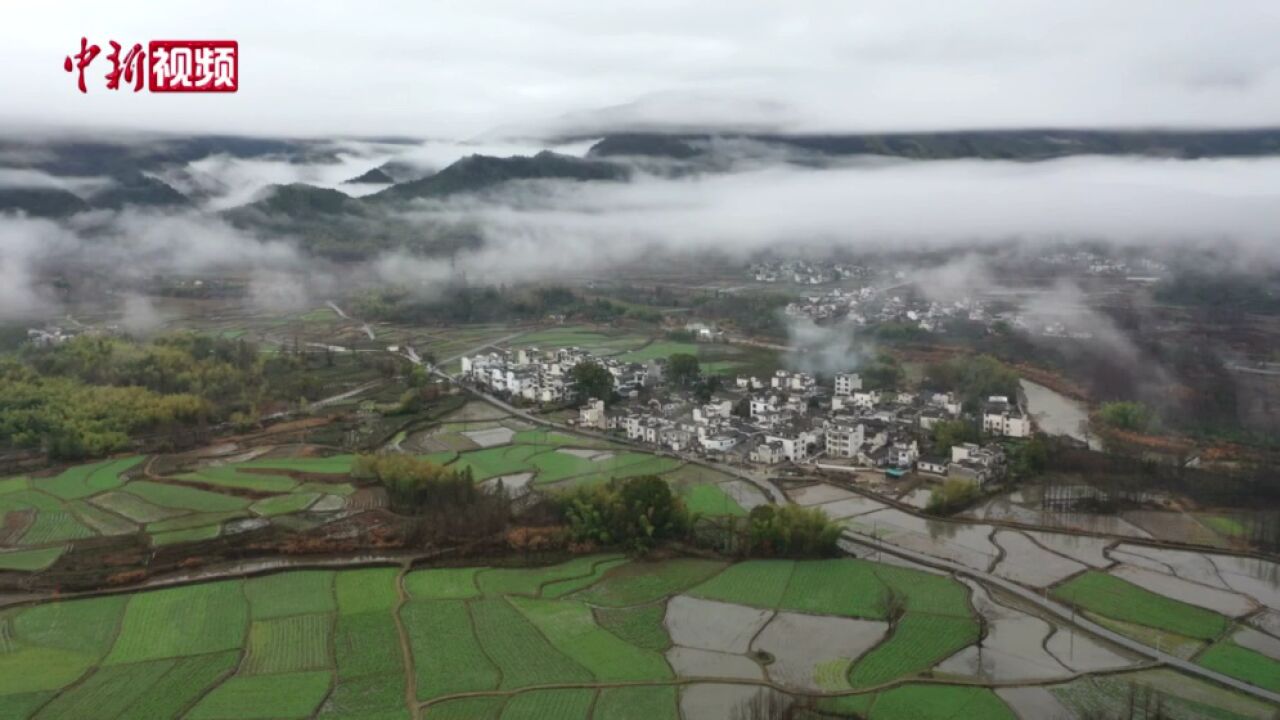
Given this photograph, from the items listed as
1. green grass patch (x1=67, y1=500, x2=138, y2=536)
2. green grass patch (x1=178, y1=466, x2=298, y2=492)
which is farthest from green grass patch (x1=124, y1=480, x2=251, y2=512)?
green grass patch (x1=67, y1=500, x2=138, y2=536)

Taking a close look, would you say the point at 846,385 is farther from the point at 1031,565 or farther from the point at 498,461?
the point at 1031,565

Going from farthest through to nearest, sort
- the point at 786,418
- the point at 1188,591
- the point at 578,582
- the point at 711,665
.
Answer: the point at 786,418 → the point at 578,582 → the point at 1188,591 → the point at 711,665

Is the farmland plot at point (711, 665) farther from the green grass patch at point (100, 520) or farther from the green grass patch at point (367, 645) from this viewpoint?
the green grass patch at point (100, 520)

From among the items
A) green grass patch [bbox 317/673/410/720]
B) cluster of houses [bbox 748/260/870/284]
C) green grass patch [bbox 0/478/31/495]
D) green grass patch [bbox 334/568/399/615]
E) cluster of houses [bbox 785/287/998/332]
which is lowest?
green grass patch [bbox 0/478/31/495]

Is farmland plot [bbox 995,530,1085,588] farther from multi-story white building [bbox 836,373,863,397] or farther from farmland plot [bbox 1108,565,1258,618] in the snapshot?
multi-story white building [bbox 836,373,863,397]

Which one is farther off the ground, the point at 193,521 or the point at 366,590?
the point at 366,590

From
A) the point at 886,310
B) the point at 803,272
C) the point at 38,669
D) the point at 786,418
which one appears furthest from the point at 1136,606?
the point at 803,272
